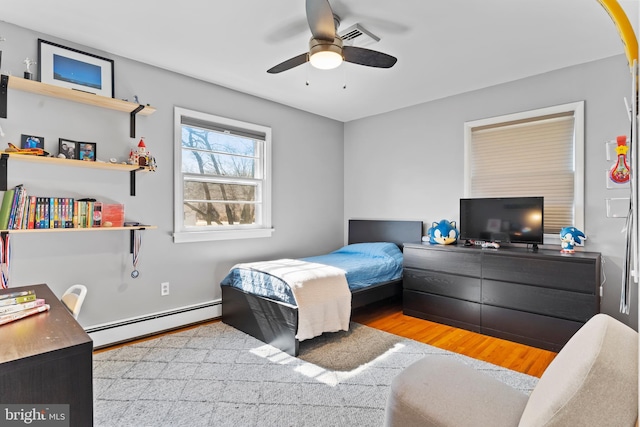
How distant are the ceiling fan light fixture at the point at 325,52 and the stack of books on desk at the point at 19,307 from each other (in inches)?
74.7

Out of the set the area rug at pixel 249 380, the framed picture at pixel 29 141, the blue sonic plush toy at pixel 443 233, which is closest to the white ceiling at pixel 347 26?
the framed picture at pixel 29 141

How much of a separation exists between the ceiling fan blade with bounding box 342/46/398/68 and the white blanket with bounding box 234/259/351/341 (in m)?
1.69

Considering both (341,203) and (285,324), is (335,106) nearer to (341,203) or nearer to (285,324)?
(341,203)

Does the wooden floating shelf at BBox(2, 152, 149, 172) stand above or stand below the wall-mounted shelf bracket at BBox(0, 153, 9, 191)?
above

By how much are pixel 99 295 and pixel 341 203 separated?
3.19 metres

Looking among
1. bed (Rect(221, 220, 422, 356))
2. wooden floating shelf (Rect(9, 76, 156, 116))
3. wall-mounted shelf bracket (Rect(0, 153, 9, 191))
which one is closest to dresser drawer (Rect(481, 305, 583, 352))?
bed (Rect(221, 220, 422, 356))

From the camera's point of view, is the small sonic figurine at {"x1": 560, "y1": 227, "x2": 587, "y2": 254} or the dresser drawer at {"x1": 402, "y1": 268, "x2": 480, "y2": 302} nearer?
the small sonic figurine at {"x1": 560, "y1": 227, "x2": 587, "y2": 254}

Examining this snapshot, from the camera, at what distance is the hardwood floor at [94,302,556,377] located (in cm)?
259

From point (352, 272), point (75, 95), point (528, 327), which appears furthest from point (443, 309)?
point (75, 95)

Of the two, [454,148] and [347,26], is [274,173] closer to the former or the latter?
[347,26]

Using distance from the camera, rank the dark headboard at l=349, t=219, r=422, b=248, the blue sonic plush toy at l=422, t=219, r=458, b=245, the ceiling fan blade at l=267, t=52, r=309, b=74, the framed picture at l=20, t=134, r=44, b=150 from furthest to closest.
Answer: the dark headboard at l=349, t=219, r=422, b=248, the blue sonic plush toy at l=422, t=219, r=458, b=245, the framed picture at l=20, t=134, r=44, b=150, the ceiling fan blade at l=267, t=52, r=309, b=74

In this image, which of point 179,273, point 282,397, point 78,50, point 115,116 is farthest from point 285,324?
point 78,50

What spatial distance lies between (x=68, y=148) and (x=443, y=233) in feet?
11.5

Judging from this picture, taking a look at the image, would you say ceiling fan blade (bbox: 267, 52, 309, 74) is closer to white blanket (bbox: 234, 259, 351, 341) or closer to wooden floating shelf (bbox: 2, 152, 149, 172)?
wooden floating shelf (bbox: 2, 152, 149, 172)
